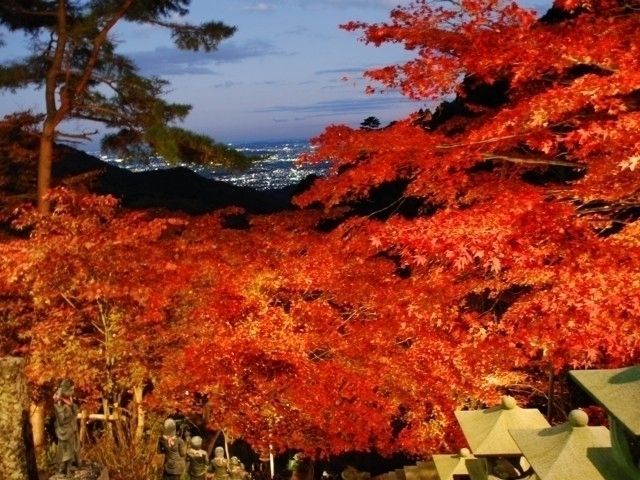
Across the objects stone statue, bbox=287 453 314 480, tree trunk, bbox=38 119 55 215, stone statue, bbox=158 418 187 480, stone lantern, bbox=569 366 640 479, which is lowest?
stone statue, bbox=287 453 314 480

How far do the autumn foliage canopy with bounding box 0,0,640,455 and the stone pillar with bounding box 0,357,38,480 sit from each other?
2.70 metres

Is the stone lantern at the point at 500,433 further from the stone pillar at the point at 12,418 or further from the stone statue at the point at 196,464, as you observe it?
the stone pillar at the point at 12,418

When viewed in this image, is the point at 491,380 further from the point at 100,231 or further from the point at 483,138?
the point at 100,231

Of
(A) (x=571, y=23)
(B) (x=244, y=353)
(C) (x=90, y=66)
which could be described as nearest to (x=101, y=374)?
(B) (x=244, y=353)

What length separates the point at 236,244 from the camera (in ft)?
42.6

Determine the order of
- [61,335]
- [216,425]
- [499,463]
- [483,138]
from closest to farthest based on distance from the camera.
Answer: [499,463] < [483,138] < [61,335] < [216,425]

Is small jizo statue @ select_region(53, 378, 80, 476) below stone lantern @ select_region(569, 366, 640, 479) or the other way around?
below

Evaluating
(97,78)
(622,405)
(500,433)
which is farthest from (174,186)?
(622,405)

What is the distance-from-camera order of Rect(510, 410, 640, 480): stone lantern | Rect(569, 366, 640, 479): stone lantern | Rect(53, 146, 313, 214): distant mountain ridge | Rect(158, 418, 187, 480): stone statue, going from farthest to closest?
Rect(53, 146, 313, 214): distant mountain ridge → Rect(158, 418, 187, 480): stone statue → Rect(510, 410, 640, 480): stone lantern → Rect(569, 366, 640, 479): stone lantern

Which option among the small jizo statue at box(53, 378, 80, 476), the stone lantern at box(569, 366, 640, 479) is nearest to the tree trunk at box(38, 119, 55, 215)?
the small jizo statue at box(53, 378, 80, 476)

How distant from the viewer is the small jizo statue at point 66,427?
23.6 feet

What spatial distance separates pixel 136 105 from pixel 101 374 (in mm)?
5400

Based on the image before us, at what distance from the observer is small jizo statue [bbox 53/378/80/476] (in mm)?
7199

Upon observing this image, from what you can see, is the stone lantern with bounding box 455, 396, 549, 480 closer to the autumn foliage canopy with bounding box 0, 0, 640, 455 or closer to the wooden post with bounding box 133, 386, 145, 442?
the autumn foliage canopy with bounding box 0, 0, 640, 455
